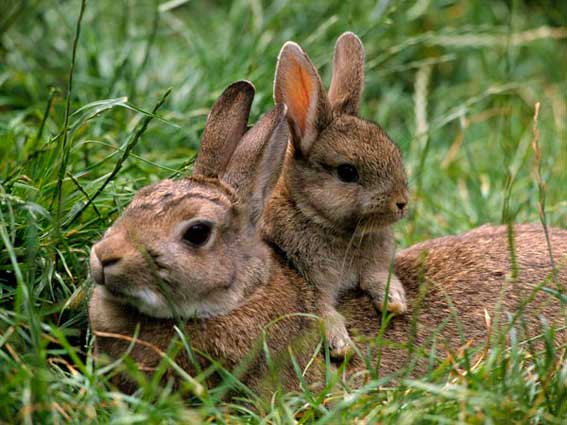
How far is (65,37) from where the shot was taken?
26.5 ft

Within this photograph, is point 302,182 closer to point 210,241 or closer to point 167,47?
point 210,241

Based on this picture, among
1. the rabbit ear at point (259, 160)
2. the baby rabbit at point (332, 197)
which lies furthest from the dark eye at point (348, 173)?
the rabbit ear at point (259, 160)

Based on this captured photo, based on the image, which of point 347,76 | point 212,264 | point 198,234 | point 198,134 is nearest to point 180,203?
point 198,234

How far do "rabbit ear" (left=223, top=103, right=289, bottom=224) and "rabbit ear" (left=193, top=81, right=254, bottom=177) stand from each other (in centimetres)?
9

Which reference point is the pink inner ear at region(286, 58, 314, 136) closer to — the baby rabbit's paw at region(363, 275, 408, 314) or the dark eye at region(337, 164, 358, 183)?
the dark eye at region(337, 164, 358, 183)

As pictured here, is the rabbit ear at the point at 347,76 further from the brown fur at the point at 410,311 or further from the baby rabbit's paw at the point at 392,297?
the baby rabbit's paw at the point at 392,297

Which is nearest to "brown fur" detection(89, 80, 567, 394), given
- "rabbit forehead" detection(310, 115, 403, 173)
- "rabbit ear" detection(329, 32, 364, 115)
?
"rabbit forehead" detection(310, 115, 403, 173)

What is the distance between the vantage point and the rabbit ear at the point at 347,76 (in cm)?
593

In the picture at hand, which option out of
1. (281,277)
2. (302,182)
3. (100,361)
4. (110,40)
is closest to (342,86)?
(302,182)

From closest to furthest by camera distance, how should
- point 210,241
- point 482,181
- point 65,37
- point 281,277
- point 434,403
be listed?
point 434,403 → point 210,241 → point 281,277 → point 482,181 → point 65,37

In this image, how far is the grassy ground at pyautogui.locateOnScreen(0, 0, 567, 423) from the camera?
436 cm

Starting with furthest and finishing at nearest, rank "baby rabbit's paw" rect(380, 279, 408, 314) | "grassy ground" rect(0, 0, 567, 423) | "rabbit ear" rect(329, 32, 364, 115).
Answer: "rabbit ear" rect(329, 32, 364, 115) < "baby rabbit's paw" rect(380, 279, 408, 314) < "grassy ground" rect(0, 0, 567, 423)

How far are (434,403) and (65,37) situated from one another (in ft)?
15.8

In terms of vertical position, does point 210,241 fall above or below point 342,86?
below
